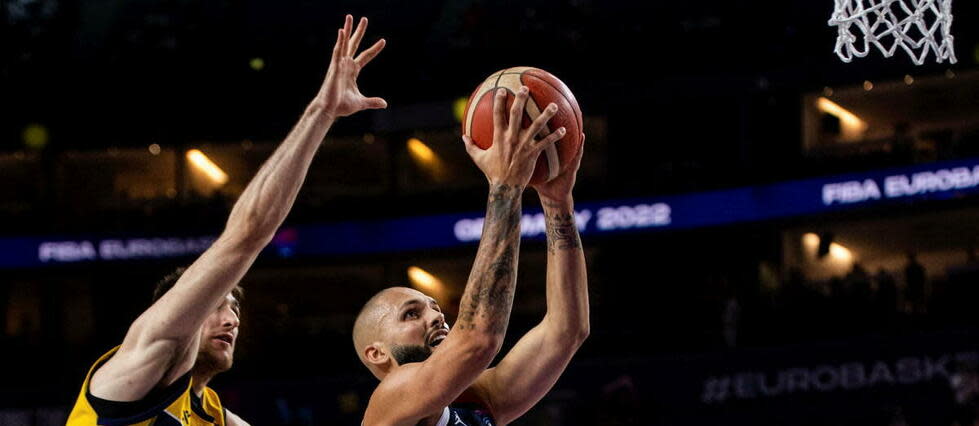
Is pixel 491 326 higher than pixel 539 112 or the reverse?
the reverse

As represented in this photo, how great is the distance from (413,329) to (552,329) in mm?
412

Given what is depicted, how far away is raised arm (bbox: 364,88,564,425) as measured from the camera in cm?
309

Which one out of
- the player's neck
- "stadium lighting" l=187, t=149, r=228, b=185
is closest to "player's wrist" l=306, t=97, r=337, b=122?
the player's neck

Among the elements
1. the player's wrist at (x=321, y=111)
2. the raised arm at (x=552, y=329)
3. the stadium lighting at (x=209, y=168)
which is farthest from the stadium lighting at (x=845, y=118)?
the player's wrist at (x=321, y=111)

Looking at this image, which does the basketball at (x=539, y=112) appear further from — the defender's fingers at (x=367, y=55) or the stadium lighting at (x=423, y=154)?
the stadium lighting at (x=423, y=154)

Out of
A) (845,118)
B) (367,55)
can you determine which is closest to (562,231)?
(367,55)

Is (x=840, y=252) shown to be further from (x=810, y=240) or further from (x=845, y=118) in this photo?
(x=845, y=118)

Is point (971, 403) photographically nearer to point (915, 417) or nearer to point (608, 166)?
point (915, 417)

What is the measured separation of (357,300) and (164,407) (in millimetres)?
18816

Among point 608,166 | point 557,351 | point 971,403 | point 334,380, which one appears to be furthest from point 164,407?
point 608,166

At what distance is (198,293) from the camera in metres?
2.73

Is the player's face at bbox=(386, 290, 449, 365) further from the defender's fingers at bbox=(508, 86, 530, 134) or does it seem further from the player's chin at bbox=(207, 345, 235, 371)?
the defender's fingers at bbox=(508, 86, 530, 134)

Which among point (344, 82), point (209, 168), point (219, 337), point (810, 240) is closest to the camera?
point (344, 82)

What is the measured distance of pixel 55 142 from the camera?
58.8ft
